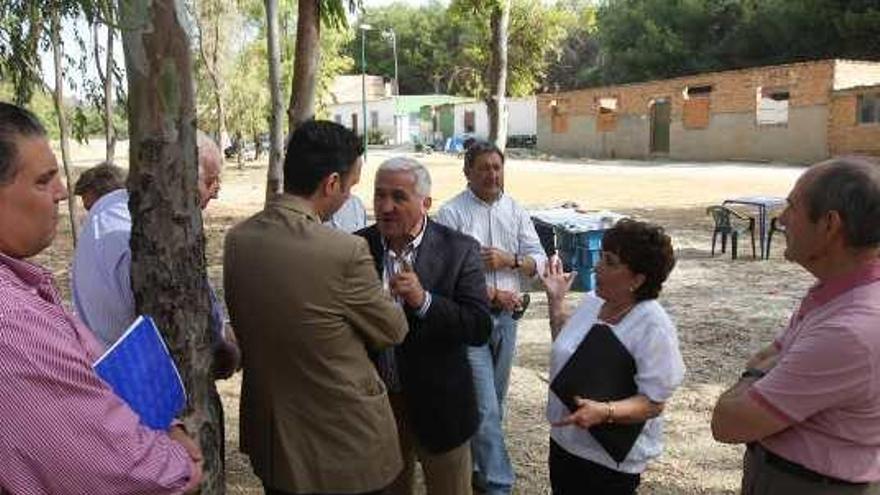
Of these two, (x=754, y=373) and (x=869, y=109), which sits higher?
(x=869, y=109)

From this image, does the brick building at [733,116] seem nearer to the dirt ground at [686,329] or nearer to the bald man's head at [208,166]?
the dirt ground at [686,329]

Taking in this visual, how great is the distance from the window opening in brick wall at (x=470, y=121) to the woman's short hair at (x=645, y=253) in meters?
52.1

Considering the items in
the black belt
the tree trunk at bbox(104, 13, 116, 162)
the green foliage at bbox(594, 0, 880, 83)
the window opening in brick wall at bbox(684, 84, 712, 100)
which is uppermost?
the green foliage at bbox(594, 0, 880, 83)

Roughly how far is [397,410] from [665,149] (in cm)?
3987

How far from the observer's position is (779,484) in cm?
214

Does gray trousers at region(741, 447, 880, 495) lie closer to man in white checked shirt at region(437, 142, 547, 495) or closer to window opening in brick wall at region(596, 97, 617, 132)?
man in white checked shirt at region(437, 142, 547, 495)

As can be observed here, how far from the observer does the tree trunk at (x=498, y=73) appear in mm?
9102

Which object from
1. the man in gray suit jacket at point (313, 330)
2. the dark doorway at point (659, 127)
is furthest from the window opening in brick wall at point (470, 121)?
the man in gray suit jacket at point (313, 330)

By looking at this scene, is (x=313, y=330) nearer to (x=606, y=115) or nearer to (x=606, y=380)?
(x=606, y=380)

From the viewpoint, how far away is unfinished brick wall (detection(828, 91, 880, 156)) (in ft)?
99.4

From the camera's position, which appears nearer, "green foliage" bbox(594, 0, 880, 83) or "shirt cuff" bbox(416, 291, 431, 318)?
"shirt cuff" bbox(416, 291, 431, 318)

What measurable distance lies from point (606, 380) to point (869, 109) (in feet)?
106

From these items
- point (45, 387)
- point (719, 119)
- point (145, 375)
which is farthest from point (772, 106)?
point (45, 387)

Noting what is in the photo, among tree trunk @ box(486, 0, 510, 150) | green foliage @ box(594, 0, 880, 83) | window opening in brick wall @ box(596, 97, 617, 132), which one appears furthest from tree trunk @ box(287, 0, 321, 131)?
window opening in brick wall @ box(596, 97, 617, 132)
